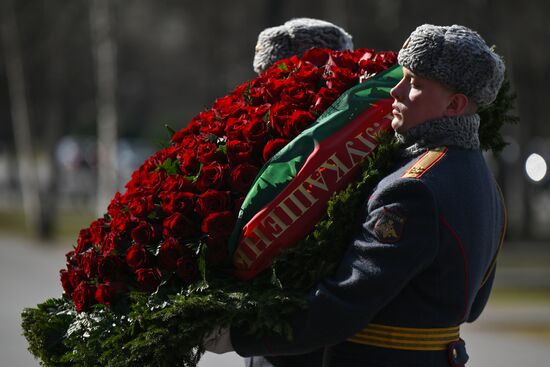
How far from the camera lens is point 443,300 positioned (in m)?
2.77

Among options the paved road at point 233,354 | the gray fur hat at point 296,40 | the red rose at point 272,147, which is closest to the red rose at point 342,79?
the red rose at point 272,147

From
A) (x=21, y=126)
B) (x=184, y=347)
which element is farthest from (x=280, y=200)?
(x=21, y=126)

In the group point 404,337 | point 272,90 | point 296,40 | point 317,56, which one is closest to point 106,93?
point 296,40

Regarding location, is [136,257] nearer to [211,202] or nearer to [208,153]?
[211,202]

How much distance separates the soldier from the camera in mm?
2680

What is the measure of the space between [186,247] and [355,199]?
1.70 ft

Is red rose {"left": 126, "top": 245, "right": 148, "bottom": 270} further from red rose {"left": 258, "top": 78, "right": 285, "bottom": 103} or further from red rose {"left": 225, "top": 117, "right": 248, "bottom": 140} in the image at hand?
red rose {"left": 258, "top": 78, "right": 285, "bottom": 103}

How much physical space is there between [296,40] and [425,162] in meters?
1.08

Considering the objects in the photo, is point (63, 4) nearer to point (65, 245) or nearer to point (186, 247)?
point (65, 245)

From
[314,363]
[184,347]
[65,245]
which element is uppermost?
[65,245]

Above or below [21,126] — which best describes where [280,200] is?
below

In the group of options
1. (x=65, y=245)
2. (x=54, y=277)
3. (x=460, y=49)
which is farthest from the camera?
(x=65, y=245)

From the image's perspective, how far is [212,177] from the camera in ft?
10.00

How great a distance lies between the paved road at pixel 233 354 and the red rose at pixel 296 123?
16.4 feet
